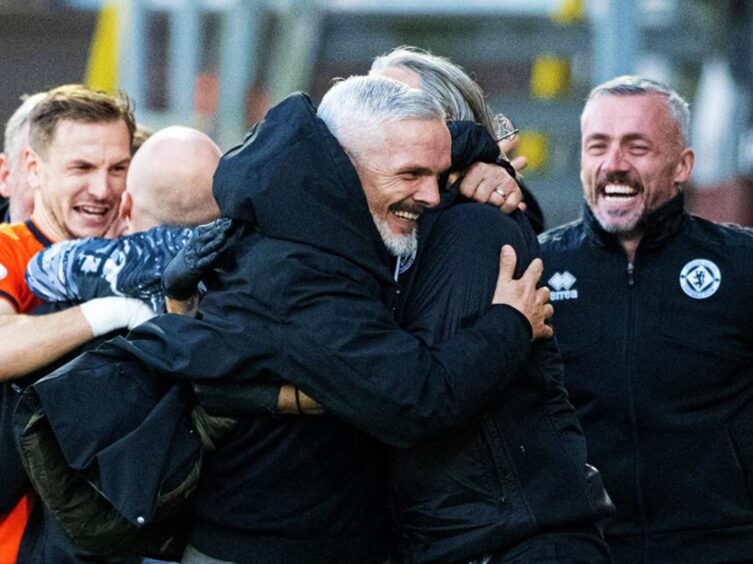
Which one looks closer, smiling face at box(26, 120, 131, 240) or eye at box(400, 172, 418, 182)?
eye at box(400, 172, 418, 182)

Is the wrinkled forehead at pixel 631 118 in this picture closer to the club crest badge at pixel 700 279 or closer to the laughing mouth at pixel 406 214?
the club crest badge at pixel 700 279

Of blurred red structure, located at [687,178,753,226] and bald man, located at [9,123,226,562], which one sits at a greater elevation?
bald man, located at [9,123,226,562]

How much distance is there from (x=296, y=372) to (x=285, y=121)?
51 cm

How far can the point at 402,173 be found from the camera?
2.89 metres

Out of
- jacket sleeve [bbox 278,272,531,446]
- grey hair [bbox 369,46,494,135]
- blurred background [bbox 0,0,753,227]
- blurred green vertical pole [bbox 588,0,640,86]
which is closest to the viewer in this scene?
jacket sleeve [bbox 278,272,531,446]

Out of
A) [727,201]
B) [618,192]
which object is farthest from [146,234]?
[727,201]

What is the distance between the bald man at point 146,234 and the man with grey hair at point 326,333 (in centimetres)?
44

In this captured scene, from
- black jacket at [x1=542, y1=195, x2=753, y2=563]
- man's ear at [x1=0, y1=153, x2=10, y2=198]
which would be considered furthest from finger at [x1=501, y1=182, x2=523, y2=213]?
man's ear at [x1=0, y1=153, x2=10, y2=198]

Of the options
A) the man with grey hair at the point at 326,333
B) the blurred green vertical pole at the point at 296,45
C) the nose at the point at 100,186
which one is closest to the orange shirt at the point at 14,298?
the nose at the point at 100,186

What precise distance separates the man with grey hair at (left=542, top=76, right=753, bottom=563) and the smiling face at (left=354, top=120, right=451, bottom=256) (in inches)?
63.7

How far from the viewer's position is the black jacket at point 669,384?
4.29m

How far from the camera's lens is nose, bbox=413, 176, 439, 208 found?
9.62ft

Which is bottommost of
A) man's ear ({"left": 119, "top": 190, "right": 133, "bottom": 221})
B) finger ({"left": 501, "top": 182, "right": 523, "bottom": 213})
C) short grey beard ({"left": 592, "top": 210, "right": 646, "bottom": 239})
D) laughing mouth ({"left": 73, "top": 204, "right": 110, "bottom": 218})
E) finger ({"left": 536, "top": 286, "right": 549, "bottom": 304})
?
laughing mouth ({"left": 73, "top": 204, "right": 110, "bottom": 218})

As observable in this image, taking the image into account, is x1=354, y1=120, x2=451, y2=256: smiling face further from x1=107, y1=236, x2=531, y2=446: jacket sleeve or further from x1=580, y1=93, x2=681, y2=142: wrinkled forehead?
x1=580, y1=93, x2=681, y2=142: wrinkled forehead
